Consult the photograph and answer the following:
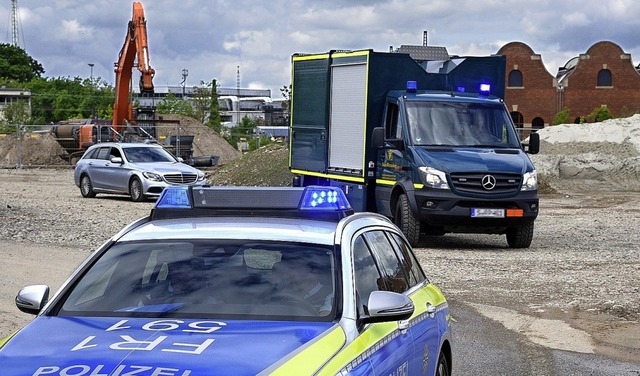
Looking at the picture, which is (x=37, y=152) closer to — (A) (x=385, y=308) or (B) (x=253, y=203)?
(B) (x=253, y=203)

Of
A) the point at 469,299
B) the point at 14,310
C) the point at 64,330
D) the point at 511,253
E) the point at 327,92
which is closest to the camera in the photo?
the point at 64,330

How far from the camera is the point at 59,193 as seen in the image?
3484 centimetres

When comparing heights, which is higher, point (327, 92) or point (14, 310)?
point (327, 92)

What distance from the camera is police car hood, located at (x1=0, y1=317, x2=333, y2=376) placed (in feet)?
14.6

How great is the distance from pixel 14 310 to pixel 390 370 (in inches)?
265

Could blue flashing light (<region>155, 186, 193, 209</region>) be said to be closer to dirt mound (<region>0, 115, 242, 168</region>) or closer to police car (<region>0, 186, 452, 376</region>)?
police car (<region>0, 186, 452, 376</region>)

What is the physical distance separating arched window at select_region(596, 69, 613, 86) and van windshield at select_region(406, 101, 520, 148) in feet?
195

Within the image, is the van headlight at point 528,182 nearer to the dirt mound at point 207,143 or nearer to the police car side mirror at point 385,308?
the police car side mirror at point 385,308

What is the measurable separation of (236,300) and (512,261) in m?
12.0

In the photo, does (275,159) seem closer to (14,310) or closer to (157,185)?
(157,185)

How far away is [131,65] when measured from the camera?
4866 centimetres

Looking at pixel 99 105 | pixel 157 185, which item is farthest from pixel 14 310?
pixel 99 105

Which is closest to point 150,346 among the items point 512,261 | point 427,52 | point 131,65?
point 512,261

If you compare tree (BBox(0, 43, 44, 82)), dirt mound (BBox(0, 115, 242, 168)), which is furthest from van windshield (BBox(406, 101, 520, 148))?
tree (BBox(0, 43, 44, 82))
